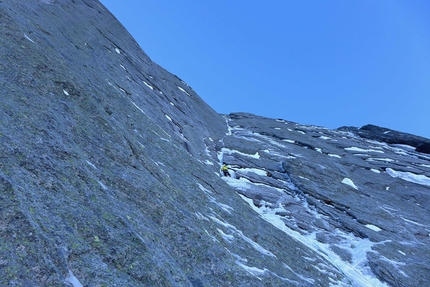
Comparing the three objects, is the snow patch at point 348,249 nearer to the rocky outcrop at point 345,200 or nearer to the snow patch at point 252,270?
the rocky outcrop at point 345,200

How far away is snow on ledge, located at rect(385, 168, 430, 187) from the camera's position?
97.2 feet

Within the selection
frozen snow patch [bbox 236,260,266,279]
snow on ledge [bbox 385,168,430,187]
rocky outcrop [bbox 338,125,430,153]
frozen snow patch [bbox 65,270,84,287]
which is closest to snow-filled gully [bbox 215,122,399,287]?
frozen snow patch [bbox 236,260,266,279]

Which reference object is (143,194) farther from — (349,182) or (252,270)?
(349,182)

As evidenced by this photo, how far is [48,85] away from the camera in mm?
11672

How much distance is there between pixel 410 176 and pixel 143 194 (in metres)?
27.4

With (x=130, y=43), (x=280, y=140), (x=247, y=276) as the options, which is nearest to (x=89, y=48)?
(x=130, y=43)

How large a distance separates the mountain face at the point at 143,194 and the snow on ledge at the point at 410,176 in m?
0.73

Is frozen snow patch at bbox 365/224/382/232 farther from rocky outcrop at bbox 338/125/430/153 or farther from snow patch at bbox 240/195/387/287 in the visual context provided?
rocky outcrop at bbox 338/125/430/153

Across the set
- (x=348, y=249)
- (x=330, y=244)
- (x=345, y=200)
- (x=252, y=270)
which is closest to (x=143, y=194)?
(x=252, y=270)

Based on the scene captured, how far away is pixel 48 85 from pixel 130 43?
67.4ft

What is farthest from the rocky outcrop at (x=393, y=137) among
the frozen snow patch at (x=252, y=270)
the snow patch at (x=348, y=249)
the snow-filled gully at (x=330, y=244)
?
the frozen snow patch at (x=252, y=270)

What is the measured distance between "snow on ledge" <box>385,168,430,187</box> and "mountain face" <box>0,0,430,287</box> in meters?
0.73

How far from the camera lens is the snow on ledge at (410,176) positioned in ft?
97.2

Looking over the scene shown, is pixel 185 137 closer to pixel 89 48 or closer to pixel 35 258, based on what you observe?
pixel 89 48
